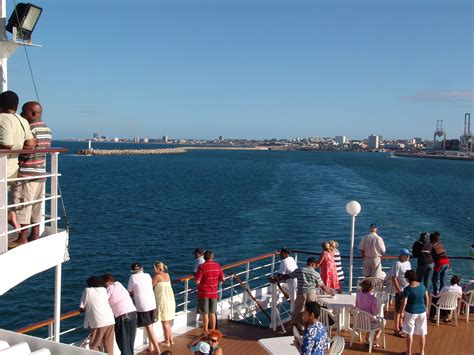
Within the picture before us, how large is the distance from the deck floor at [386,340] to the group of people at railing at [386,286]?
10.6 inches

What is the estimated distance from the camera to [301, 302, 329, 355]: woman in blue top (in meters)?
5.61

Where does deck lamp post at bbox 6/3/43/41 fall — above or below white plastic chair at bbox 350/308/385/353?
above

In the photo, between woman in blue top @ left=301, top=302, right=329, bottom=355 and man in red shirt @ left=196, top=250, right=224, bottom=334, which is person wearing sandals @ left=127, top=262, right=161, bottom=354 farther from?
woman in blue top @ left=301, top=302, right=329, bottom=355

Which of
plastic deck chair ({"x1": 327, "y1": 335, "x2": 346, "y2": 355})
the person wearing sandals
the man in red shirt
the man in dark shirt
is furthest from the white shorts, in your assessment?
the person wearing sandals

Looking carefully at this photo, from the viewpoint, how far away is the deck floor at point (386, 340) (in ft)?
29.0

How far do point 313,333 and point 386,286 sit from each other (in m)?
5.72

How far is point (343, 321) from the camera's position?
9.65 m

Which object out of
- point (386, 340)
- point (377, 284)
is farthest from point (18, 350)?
point (377, 284)

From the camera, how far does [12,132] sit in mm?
5379

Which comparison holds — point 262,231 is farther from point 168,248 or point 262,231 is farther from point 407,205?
point 407,205

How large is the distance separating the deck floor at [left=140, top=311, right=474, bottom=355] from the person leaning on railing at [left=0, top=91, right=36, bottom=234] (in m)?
4.54

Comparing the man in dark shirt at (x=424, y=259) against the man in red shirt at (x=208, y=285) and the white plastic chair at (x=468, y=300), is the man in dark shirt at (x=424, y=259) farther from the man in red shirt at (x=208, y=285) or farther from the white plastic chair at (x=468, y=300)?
the man in red shirt at (x=208, y=285)

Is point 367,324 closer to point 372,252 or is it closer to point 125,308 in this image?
point 372,252

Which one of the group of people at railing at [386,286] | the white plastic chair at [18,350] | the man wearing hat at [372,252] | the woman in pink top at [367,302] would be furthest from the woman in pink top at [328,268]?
the white plastic chair at [18,350]
